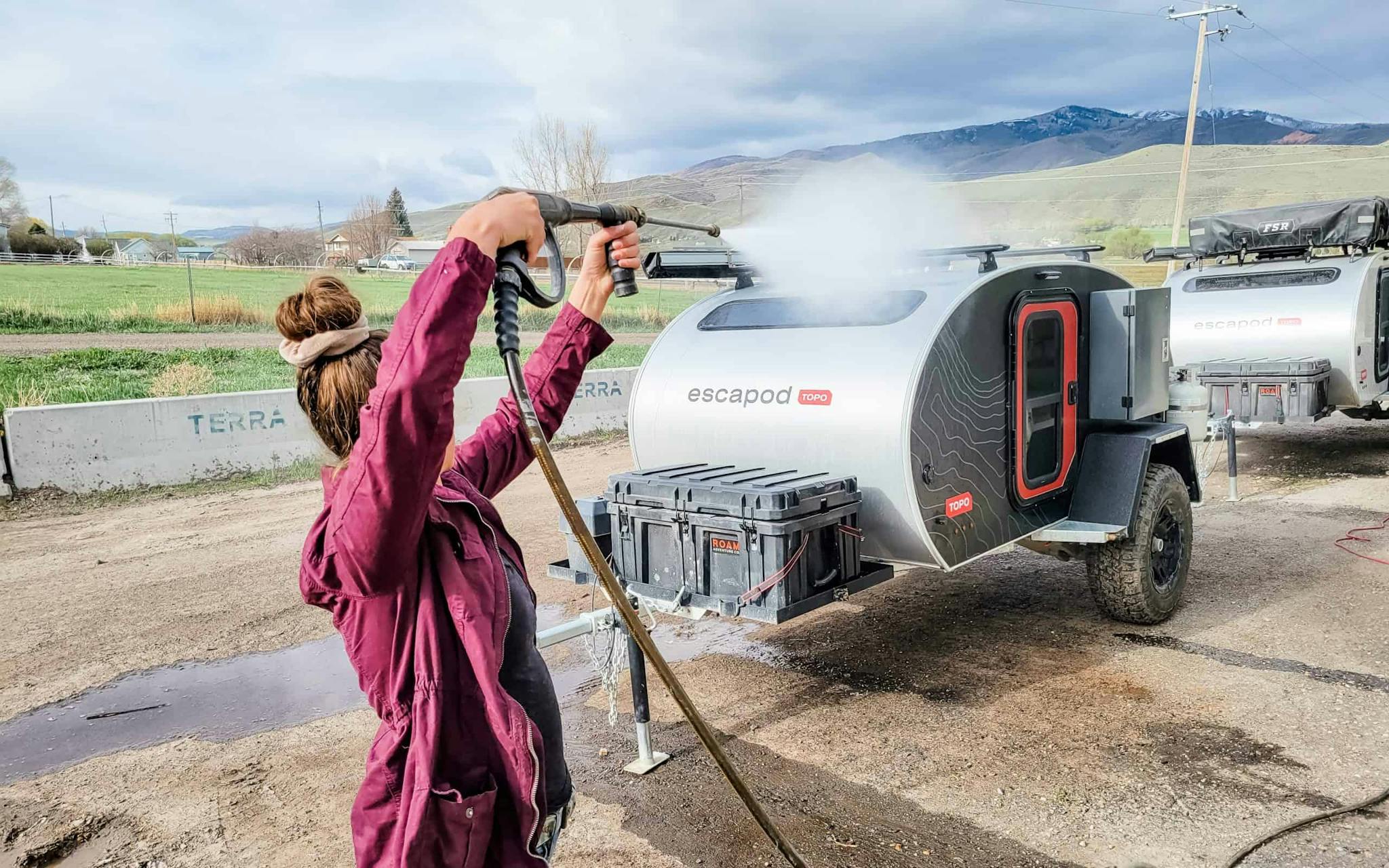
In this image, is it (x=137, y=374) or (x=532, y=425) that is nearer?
(x=532, y=425)

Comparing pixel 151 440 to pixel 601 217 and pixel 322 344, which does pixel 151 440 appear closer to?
pixel 601 217

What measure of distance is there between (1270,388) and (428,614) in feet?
38.0

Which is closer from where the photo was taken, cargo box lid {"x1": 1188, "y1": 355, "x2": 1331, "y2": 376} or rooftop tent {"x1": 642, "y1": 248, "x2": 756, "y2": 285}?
rooftop tent {"x1": 642, "y1": 248, "x2": 756, "y2": 285}

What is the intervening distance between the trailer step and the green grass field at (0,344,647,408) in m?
11.1

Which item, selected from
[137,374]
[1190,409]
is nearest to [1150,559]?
[1190,409]

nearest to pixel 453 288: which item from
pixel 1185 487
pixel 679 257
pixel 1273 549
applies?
pixel 679 257

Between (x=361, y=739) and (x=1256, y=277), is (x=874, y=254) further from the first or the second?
→ (x=1256, y=277)

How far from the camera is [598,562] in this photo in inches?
81.0

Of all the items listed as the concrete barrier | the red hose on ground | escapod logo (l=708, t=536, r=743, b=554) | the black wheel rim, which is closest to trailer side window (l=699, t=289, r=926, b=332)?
escapod logo (l=708, t=536, r=743, b=554)

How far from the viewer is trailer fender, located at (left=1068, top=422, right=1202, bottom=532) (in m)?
6.16

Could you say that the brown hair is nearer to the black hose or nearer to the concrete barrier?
the black hose

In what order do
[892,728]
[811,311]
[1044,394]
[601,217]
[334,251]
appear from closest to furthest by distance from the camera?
[334,251] → [601,217] → [892,728] → [811,311] → [1044,394]

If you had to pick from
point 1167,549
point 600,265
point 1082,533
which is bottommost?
point 1167,549

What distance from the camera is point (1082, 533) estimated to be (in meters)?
5.91
